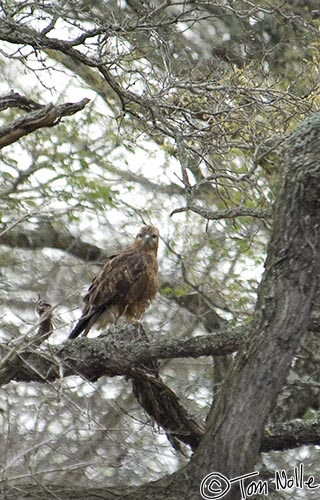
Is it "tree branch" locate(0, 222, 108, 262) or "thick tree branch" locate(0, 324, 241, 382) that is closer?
"thick tree branch" locate(0, 324, 241, 382)

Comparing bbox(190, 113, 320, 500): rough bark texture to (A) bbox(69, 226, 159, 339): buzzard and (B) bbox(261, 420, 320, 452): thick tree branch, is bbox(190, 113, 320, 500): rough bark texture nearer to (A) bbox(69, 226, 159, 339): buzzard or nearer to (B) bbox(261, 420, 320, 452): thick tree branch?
(B) bbox(261, 420, 320, 452): thick tree branch

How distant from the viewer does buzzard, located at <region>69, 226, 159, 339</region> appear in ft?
28.7

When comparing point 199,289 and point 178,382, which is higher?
point 199,289

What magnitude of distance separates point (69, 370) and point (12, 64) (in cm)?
594

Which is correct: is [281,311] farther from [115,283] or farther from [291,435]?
[115,283]

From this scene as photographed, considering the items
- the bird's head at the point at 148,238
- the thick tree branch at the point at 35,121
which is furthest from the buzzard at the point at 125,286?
the thick tree branch at the point at 35,121

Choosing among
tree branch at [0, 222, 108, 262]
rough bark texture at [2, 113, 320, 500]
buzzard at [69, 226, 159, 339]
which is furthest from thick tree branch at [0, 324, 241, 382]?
tree branch at [0, 222, 108, 262]

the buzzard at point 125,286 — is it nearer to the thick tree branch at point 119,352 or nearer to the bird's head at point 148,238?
the bird's head at point 148,238

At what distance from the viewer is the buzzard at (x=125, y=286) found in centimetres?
876

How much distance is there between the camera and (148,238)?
914 cm

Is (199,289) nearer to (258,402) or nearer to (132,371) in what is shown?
(132,371)

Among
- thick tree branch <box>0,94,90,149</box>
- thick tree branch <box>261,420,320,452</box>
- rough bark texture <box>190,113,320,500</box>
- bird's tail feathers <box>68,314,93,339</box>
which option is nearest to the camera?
rough bark texture <box>190,113,320,500</box>

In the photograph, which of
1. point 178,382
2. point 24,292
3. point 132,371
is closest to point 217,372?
point 178,382

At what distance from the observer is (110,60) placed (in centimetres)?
739
